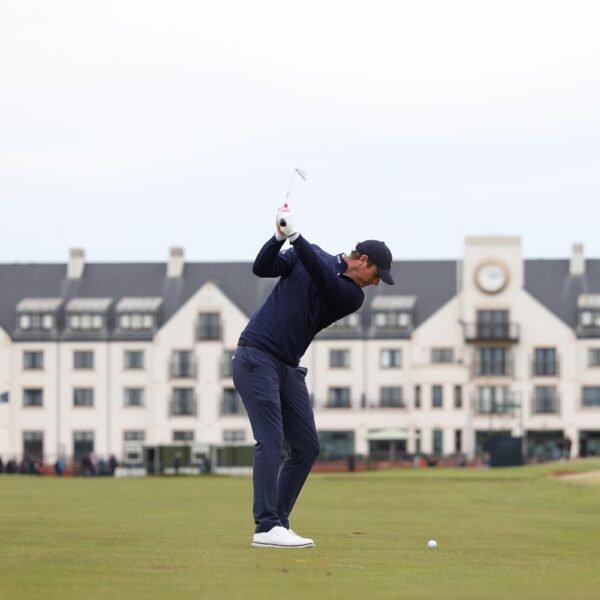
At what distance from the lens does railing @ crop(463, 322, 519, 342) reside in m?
115

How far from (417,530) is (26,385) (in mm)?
101908

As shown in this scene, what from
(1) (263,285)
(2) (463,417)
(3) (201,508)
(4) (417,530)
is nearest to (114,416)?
(1) (263,285)

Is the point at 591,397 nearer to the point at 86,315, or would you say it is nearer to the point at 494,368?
the point at 494,368

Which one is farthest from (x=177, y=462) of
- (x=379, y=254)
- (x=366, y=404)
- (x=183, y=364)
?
(x=379, y=254)

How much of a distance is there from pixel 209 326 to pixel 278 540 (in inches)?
4070

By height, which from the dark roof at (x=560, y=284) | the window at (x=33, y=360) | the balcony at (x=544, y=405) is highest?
the dark roof at (x=560, y=284)

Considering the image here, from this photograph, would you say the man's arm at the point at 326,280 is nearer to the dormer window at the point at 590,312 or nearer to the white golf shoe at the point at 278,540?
the white golf shoe at the point at 278,540

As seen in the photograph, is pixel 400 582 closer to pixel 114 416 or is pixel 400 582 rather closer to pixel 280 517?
pixel 280 517

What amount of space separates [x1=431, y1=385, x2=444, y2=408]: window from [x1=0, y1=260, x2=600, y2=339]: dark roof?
192 inches

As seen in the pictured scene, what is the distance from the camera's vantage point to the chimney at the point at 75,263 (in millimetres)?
121125

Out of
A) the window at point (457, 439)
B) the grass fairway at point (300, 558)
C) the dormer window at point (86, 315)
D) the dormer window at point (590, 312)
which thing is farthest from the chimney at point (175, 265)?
the grass fairway at point (300, 558)

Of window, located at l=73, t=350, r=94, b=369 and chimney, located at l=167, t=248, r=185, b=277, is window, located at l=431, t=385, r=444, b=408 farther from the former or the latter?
window, located at l=73, t=350, r=94, b=369

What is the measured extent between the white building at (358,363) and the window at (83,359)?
0.10 meters

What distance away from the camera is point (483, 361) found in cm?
11700
